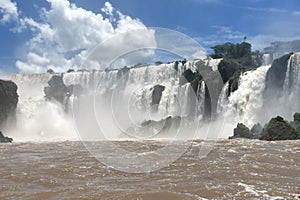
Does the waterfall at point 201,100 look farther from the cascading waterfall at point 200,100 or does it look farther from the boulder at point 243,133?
the boulder at point 243,133

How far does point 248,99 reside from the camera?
27.6m

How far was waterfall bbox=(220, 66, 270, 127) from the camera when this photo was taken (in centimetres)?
2684

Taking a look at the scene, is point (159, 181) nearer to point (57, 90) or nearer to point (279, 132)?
point (279, 132)

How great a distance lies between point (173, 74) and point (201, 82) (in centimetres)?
560

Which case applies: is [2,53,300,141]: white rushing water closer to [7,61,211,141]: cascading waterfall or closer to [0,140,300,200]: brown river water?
[7,61,211,141]: cascading waterfall

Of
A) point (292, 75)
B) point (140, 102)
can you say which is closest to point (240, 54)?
point (140, 102)

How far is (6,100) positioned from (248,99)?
64.7 feet

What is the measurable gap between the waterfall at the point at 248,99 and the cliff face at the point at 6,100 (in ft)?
59.2

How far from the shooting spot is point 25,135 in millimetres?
32531

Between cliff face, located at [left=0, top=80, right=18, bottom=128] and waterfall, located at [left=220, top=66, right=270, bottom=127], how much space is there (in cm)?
1805

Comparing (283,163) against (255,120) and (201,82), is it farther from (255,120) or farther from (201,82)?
(201,82)

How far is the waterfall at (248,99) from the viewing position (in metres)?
26.8

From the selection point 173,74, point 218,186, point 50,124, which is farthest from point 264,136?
point 50,124

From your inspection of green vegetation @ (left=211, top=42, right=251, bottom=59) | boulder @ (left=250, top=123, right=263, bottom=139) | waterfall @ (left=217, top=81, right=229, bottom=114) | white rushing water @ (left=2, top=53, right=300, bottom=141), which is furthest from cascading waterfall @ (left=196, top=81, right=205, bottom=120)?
green vegetation @ (left=211, top=42, right=251, bottom=59)
